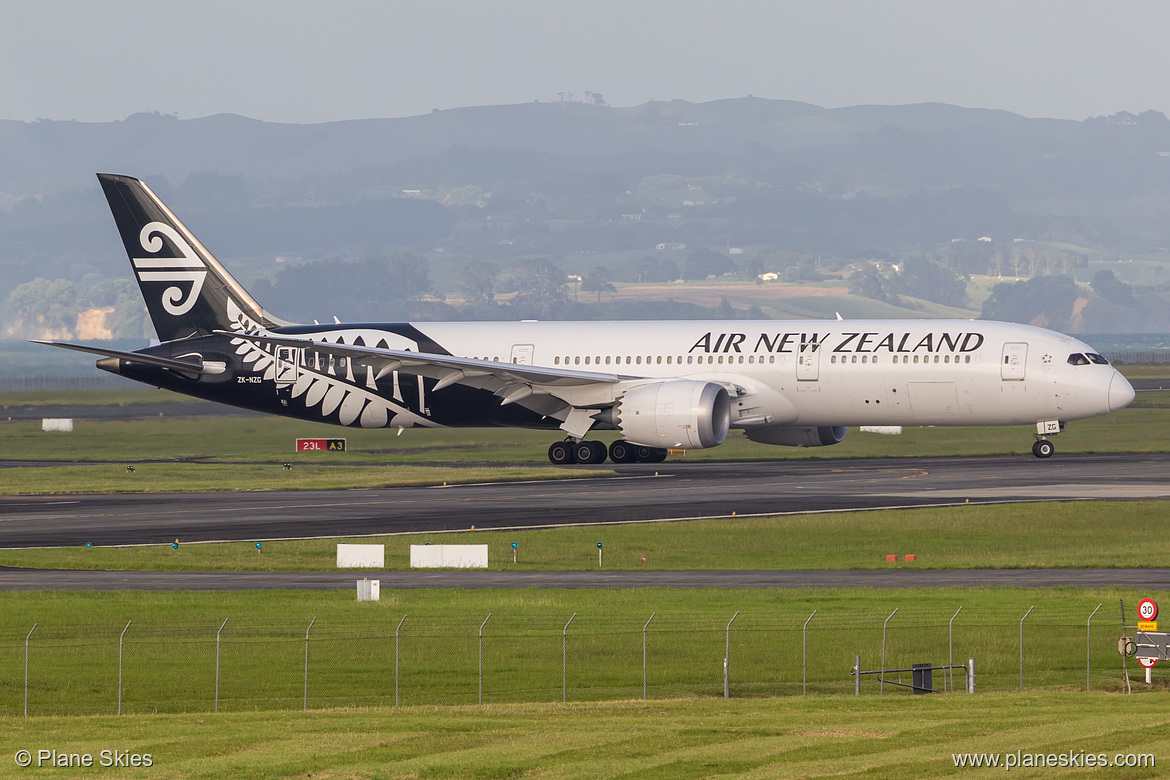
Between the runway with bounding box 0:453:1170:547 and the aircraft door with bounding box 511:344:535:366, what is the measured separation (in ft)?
21.8

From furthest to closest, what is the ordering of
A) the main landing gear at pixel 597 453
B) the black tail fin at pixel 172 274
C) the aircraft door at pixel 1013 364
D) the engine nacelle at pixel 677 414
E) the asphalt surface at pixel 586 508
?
the black tail fin at pixel 172 274 → the main landing gear at pixel 597 453 → the aircraft door at pixel 1013 364 → the engine nacelle at pixel 677 414 → the asphalt surface at pixel 586 508

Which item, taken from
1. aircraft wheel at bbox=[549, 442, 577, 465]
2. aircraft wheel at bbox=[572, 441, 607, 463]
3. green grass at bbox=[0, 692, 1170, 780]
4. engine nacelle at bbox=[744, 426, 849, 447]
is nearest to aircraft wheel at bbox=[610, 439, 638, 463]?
aircraft wheel at bbox=[572, 441, 607, 463]

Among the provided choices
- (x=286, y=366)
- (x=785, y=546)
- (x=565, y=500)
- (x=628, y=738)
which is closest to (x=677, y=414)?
(x=565, y=500)

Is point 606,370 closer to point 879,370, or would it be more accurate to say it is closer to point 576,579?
point 879,370

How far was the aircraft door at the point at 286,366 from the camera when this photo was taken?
2832 inches

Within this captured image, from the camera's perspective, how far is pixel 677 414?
63719mm

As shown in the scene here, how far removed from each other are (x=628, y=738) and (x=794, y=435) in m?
46.4

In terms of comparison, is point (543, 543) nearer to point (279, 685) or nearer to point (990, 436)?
point (279, 685)

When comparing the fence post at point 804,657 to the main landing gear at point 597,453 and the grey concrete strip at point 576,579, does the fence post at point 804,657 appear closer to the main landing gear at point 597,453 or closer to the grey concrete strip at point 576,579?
the grey concrete strip at point 576,579

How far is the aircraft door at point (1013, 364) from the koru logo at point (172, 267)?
1453 inches

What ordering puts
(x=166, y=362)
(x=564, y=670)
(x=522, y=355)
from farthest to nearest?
1. (x=166, y=362)
2. (x=522, y=355)
3. (x=564, y=670)

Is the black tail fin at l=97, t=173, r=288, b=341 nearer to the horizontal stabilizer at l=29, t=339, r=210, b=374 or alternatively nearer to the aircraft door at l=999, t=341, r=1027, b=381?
the horizontal stabilizer at l=29, t=339, r=210, b=374

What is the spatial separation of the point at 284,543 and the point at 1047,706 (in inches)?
1074

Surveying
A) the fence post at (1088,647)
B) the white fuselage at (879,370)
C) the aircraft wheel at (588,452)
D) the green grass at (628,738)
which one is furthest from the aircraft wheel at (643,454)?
the green grass at (628,738)
